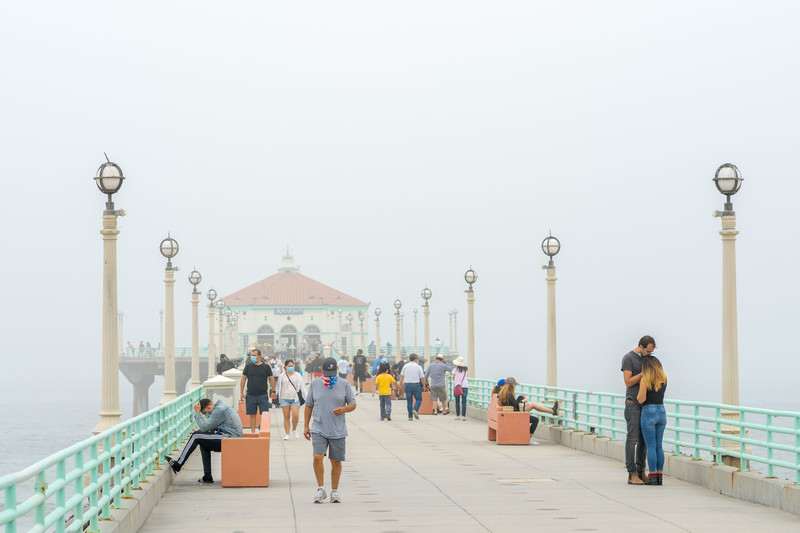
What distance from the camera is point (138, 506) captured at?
11383mm

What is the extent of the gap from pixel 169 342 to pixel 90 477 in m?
15.9

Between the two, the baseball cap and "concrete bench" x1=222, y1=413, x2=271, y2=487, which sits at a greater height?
the baseball cap

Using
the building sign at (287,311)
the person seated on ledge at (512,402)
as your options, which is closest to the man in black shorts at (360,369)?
the person seated on ledge at (512,402)

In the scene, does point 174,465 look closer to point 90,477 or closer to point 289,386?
point 90,477

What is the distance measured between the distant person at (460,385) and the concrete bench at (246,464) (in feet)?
49.2


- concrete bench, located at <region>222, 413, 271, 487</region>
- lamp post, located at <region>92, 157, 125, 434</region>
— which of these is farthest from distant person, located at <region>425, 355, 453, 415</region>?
lamp post, located at <region>92, 157, 125, 434</region>

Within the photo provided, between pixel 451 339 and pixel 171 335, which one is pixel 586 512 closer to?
pixel 171 335

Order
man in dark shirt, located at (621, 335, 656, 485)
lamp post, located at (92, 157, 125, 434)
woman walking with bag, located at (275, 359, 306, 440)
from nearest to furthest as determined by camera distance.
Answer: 1. lamp post, located at (92, 157, 125, 434)
2. man in dark shirt, located at (621, 335, 656, 485)
3. woman walking with bag, located at (275, 359, 306, 440)

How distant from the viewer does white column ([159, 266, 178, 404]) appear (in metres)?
24.7

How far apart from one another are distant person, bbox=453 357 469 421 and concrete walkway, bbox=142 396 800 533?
29.8 feet

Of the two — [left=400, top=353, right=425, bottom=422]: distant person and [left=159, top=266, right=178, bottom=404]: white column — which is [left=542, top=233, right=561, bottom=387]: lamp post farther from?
[left=159, top=266, right=178, bottom=404]: white column

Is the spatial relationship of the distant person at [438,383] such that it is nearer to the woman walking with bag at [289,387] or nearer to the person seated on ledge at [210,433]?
the woman walking with bag at [289,387]

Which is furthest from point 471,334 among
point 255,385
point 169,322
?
point 255,385

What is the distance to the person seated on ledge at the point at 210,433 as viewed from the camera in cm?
1580
